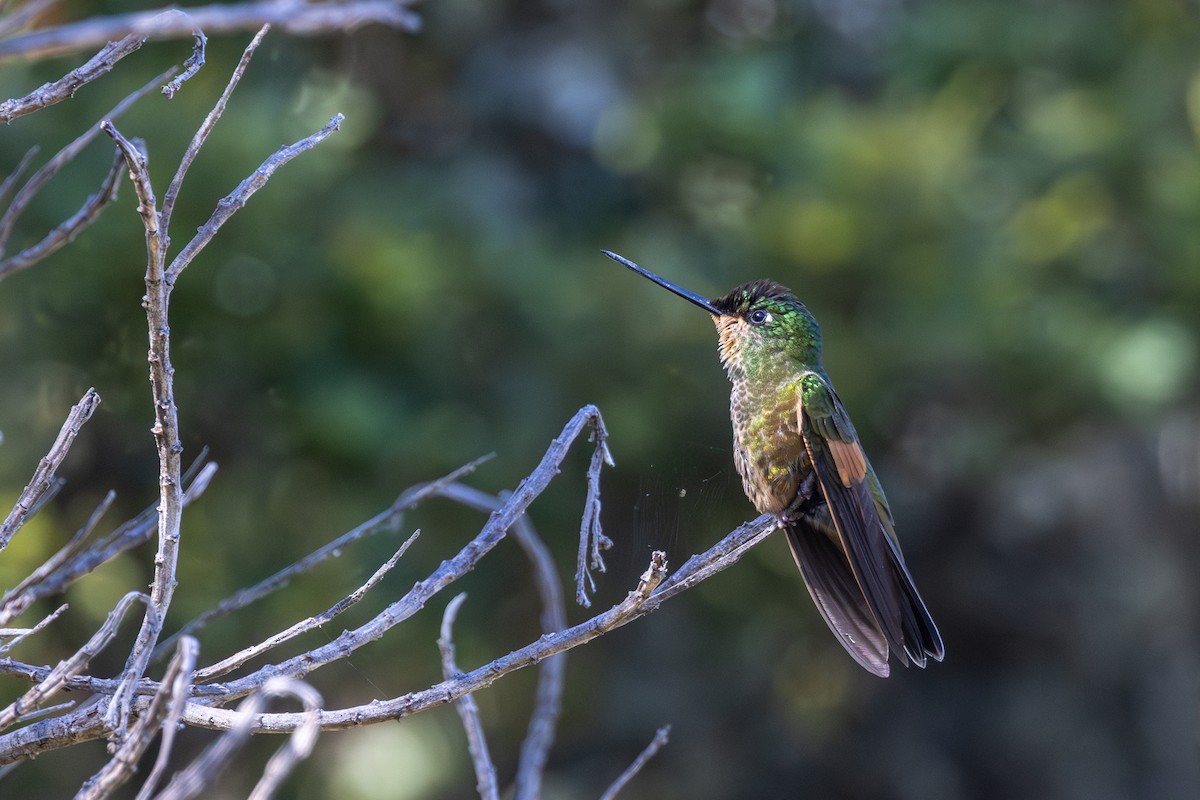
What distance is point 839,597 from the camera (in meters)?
2.04

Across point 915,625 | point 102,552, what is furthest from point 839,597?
point 102,552

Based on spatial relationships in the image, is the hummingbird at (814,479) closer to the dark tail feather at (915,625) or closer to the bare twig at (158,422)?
the dark tail feather at (915,625)

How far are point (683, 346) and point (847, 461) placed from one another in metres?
2.37

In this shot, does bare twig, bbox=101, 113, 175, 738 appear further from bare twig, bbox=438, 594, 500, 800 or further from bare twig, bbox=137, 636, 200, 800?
bare twig, bbox=438, 594, 500, 800

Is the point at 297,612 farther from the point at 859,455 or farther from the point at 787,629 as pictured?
the point at 859,455

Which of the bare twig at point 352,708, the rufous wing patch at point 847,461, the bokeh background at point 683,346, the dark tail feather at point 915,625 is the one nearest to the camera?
the bare twig at point 352,708

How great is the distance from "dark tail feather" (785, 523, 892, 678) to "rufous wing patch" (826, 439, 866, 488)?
0.13m

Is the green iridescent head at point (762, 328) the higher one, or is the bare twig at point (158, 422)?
the bare twig at point (158, 422)

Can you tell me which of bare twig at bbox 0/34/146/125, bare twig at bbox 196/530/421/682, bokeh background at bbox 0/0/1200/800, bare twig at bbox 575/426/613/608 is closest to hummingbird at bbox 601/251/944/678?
bare twig at bbox 575/426/613/608

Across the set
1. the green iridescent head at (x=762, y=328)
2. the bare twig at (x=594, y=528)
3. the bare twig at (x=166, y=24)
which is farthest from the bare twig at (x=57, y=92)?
the green iridescent head at (x=762, y=328)

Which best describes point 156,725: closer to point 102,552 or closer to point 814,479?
point 102,552

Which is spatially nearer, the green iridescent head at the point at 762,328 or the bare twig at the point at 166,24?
the bare twig at the point at 166,24

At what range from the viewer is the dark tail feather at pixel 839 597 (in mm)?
1927

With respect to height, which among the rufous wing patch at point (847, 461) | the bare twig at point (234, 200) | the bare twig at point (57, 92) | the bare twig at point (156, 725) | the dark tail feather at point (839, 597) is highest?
the bare twig at point (57, 92)
